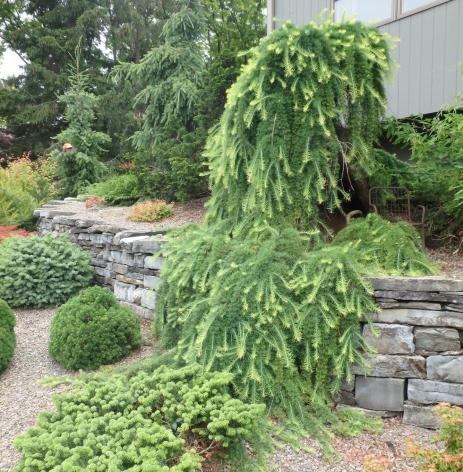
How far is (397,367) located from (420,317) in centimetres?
38

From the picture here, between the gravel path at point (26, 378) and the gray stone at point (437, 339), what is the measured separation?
228 cm

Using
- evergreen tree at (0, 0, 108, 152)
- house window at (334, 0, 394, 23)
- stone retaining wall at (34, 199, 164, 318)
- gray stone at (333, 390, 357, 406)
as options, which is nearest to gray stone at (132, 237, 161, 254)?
stone retaining wall at (34, 199, 164, 318)

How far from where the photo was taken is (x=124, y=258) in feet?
16.9

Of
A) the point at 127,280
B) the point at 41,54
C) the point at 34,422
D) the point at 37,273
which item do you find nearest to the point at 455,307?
the point at 34,422

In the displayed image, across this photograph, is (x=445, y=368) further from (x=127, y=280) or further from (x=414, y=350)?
(x=127, y=280)

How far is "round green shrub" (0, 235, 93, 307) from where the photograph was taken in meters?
5.16

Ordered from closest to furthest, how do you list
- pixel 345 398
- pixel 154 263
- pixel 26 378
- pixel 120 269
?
pixel 345 398 → pixel 26 378 → pixel 154 263 → pixel 120 269

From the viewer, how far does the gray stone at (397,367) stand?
298 cm

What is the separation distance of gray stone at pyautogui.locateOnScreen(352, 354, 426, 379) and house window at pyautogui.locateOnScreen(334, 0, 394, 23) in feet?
15.9

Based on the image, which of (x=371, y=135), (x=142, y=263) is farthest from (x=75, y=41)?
(x=371, y=135)

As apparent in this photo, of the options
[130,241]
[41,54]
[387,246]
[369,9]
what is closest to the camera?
[387,246]

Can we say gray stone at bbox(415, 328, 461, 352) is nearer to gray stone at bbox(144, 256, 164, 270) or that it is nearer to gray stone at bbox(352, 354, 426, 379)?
gray stone at bbox(352, 354, 426, 379)

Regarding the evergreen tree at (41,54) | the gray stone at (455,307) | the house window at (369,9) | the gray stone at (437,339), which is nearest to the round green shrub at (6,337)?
the gray stone at (437,339)

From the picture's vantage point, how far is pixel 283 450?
2668mm
